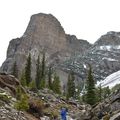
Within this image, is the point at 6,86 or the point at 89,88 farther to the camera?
the point at 89,88

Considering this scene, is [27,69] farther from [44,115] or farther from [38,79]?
[44,115]

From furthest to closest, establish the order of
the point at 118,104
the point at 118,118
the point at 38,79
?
the point at 38,79 → the point at 118,104 → the point at 118,118

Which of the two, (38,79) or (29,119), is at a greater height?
(38,79)

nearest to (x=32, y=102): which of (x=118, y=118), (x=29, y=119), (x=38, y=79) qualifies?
(x=29, y=119)

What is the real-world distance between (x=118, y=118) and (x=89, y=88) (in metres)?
57.4

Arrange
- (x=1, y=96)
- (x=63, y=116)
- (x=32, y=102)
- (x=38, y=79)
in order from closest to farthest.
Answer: (x=63, y=116) → (x=1, y=96) → (x=32, y=102) → (x=38, y=79)

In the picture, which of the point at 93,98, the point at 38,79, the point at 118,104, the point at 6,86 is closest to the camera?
the point at 118,104

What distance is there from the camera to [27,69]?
10225 cm

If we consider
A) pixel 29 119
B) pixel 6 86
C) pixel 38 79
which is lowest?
pixel 29 119

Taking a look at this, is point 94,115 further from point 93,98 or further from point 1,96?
point 93,98

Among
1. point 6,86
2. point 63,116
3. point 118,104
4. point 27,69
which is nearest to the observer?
point 63,116

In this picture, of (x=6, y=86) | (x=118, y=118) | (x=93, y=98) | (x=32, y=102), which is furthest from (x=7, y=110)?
(x=93, y=98)

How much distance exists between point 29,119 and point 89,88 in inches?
1964

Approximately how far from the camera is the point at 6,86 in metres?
47.6
